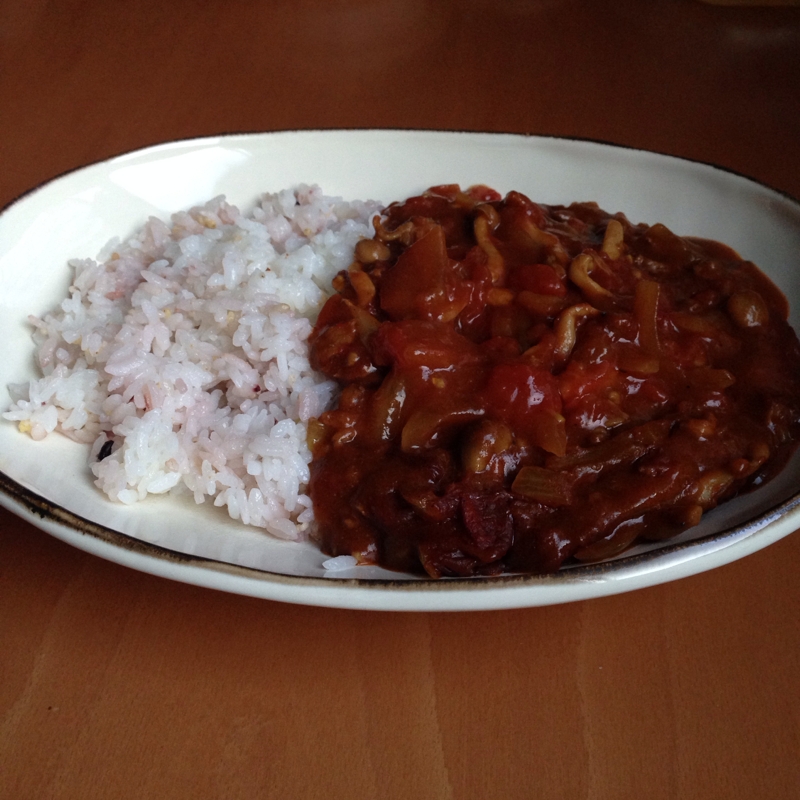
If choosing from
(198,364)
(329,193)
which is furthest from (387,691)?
(329,193)

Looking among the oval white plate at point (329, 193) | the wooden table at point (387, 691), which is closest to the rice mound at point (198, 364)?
the oval white plate at point (329, 193)

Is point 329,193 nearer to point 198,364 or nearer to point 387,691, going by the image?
point 198,364

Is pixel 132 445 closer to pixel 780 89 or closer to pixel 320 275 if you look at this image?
pixel 320 275

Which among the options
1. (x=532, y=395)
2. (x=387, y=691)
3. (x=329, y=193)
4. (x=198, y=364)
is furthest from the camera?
(x=329, y=193)

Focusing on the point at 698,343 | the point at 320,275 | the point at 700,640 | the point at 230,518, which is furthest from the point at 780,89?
the point at 230,518

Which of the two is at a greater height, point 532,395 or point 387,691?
point 532,395
